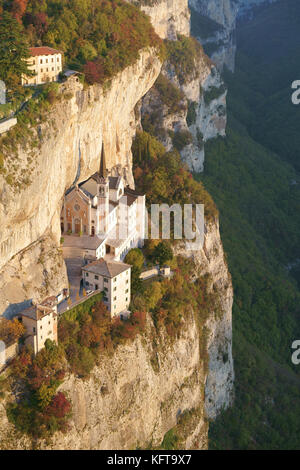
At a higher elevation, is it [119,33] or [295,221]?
[119,33]

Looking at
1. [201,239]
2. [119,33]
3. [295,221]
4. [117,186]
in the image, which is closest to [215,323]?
[201,239]

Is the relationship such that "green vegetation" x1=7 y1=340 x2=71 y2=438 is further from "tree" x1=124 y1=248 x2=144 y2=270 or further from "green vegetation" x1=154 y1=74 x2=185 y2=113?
"green vegetation" x1=154 y1=74 x2=185 y2=113

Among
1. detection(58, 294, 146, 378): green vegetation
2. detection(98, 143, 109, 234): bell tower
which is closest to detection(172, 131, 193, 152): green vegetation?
detection(98, 143, 109, 234): bell tower

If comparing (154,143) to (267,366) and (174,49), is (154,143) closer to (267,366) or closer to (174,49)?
(267,366)

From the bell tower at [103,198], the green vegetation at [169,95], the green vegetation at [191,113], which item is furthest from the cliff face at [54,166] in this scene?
the green vegetation at [191,113]

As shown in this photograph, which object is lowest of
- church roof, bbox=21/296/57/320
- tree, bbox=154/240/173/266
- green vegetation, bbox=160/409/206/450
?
green vegetation, bbox=160/409/206/450

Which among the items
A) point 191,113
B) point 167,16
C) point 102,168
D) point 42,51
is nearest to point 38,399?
point 102,168
